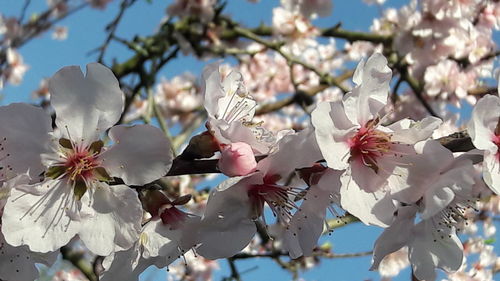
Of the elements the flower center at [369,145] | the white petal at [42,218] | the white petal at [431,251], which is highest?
the white petal at [42,218]

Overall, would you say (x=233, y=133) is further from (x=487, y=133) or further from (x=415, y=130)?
(x=487, y=133)

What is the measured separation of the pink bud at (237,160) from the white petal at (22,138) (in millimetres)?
339

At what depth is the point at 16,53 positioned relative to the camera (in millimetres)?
7488

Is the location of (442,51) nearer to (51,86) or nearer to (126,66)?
(126,66)

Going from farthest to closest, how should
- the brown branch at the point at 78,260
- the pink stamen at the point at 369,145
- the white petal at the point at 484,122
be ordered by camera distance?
the brown branch at the point at 78,260
the pink stamen at the point at 369,145
the white petal at the point at 484,122

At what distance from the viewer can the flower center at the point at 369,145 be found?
3.62 ft

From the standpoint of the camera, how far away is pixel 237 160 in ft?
3.31

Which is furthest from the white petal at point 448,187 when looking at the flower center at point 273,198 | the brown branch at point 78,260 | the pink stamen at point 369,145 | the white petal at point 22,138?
the brown branch at point 78,260

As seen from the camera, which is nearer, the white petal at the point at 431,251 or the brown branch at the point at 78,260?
the white petal at the point at 431,251

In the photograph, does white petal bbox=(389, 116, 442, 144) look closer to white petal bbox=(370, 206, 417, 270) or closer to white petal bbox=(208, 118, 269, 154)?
white petal bbox=(370, 206, 417, 270)

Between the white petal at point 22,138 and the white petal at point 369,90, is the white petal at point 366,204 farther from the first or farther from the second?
the white petal at point 22,138

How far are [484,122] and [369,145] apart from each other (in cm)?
21

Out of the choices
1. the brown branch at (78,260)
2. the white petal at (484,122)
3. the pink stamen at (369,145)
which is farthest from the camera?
the brown branch at (78,260)

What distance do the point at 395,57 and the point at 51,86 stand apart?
2967 millimetres
